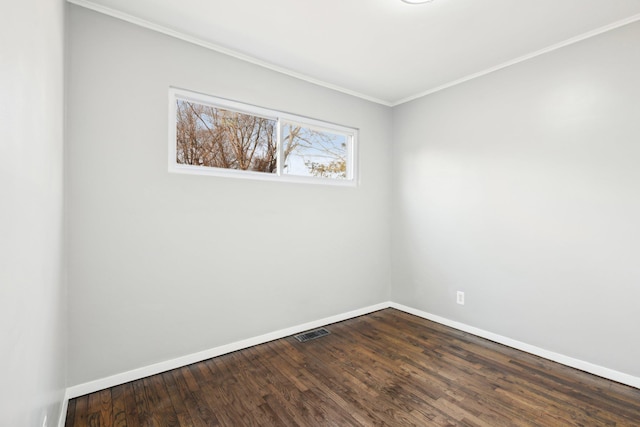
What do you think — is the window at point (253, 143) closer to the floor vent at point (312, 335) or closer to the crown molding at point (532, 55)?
the crown molding at point (532, 55)

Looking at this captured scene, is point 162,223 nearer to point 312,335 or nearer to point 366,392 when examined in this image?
point 312,335

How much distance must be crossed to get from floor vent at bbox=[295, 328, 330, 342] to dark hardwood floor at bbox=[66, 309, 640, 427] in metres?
0.18

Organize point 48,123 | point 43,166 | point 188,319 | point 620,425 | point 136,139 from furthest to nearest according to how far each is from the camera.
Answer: point 188,319, point 136,139, point 620,425, point 48,123, point 43,166

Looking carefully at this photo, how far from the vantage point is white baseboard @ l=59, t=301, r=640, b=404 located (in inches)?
83.2

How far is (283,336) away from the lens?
3.01m

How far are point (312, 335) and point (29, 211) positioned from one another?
2.54m

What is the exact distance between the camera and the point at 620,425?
1812 mm

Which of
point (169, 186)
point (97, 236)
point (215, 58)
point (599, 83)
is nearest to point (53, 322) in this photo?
point (97, 236)

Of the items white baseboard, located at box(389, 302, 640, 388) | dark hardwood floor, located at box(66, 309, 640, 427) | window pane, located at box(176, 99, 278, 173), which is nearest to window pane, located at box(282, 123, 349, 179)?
window pane, located at box(176, 99, 278, 173)

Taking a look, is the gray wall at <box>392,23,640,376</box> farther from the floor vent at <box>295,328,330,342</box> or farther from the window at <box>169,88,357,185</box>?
the floor vent at <box>295,328,330,342</box>

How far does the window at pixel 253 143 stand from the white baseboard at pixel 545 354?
1.87 m

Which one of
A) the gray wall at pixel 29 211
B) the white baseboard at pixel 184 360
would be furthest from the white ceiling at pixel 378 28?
the white baseboard at pixel 184 360

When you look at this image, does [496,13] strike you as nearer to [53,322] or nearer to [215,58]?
[215,58]

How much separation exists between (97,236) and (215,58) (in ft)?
5.52
